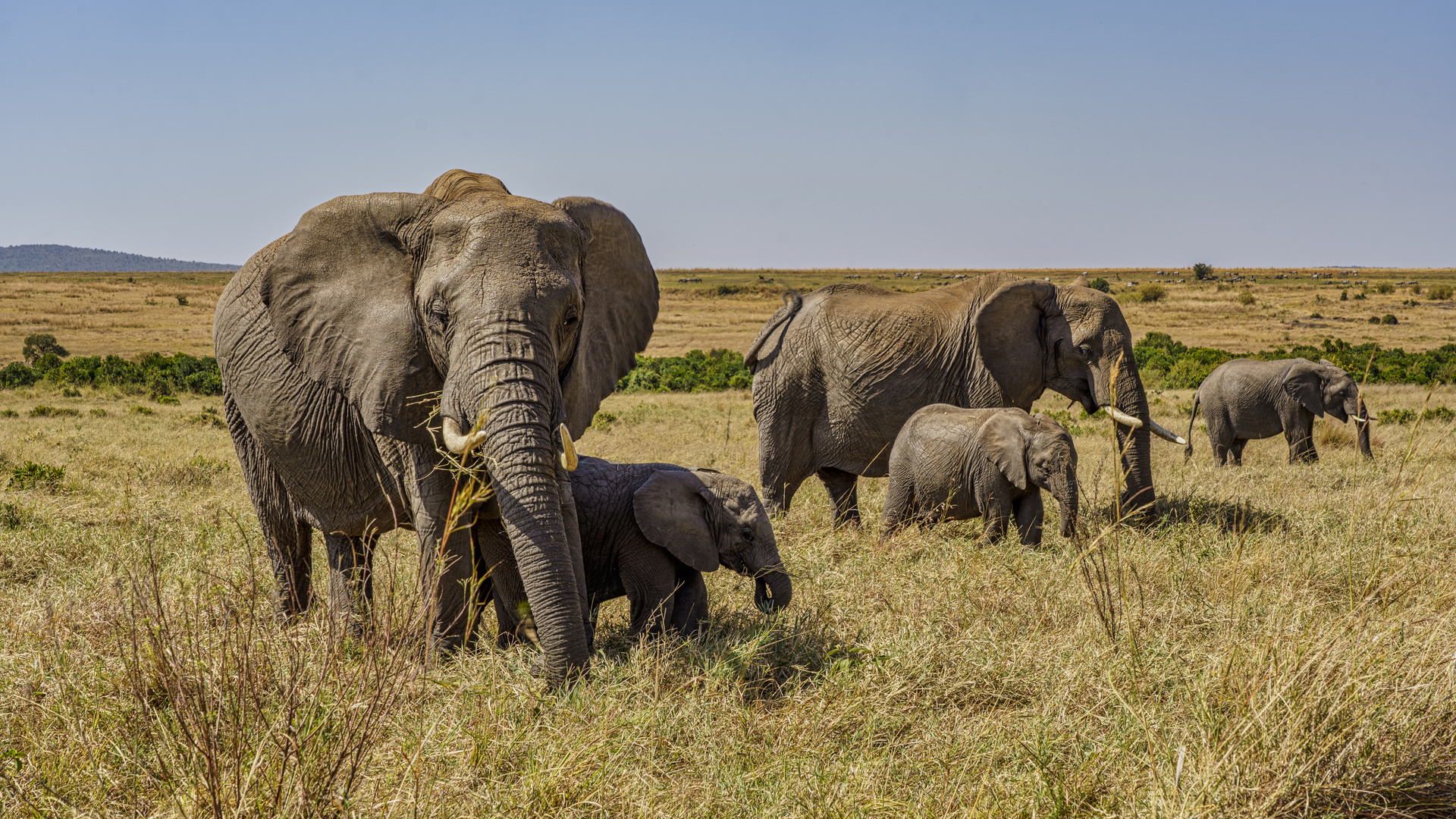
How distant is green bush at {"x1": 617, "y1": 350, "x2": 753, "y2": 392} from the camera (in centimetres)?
2759

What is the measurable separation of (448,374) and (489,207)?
2.24 feet

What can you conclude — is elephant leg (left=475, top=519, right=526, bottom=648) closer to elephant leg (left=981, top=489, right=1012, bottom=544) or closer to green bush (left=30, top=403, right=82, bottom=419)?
elephant leg (left=981, top=489, right=1012, bottom=544)

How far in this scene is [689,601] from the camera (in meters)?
5.59

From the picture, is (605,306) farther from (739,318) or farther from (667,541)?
(739,318)

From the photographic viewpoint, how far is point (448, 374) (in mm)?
3986

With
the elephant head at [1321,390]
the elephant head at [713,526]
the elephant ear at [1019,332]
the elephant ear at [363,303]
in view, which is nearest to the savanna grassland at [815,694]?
the elephant head at [713,526]

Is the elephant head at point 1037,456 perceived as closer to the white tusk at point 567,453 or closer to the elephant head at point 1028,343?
the elephant head at point 1028,343

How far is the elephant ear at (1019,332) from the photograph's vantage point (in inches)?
350

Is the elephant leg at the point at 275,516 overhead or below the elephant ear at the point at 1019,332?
below

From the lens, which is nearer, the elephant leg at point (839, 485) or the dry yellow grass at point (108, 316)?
the elephant leg at point (839, 485)

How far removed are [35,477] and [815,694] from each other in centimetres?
878

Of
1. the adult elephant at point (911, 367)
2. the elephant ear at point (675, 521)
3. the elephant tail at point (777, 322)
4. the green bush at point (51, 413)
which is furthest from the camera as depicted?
the green bush at point (51, 413)

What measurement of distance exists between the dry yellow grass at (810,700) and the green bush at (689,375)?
796 inches

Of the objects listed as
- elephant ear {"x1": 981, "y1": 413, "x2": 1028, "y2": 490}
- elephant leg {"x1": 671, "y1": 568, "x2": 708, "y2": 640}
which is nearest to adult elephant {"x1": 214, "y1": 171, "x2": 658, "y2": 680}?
→ elephant leg {"x1": 671, "y1": 568, "x2": 708, "y2": 640}
